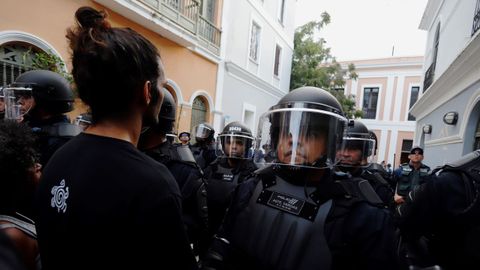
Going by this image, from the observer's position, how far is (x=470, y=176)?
164 centimetres

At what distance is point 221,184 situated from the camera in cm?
342

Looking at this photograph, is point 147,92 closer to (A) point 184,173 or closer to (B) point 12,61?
(A) point 184,173

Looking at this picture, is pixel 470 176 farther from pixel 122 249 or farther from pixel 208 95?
pixel 208 95

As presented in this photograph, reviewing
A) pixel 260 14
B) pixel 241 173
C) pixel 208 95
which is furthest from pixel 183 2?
pixel 241 173

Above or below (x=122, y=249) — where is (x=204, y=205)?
below

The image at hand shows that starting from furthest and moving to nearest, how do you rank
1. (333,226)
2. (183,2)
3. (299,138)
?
(183,2)
(299,138)
(333,226)

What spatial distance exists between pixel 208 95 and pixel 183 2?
3.05 metres

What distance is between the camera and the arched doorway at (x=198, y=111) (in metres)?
9.48

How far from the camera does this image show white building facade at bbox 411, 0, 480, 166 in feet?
16.5

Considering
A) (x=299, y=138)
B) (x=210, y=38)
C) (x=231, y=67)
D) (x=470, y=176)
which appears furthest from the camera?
(x=231, y=67)

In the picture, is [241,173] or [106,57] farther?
[241,173]

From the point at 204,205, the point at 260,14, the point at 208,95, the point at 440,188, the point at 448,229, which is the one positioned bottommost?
the point at 204,205

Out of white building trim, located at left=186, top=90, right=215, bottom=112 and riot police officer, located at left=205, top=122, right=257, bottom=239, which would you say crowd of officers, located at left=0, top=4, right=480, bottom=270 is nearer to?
riot police officer, located at left=205, top=122, right=257, bottom=239

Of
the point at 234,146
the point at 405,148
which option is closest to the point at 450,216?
the point at 234,146
